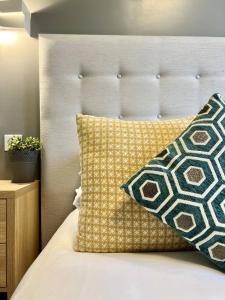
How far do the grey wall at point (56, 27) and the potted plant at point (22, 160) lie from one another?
23 cm

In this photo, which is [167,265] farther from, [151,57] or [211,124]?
[151,57]

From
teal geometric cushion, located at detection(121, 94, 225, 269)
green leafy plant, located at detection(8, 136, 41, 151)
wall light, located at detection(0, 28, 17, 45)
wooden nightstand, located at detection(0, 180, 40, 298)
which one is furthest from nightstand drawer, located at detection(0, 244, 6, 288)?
wall light, located at detection(0, 28, 17, 45)

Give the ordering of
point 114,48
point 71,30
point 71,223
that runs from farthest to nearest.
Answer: point 71,30 → point 114,48 → point 71,223

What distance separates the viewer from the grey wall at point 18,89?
164 centimetres

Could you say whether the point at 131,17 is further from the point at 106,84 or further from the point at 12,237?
the point at 12,237

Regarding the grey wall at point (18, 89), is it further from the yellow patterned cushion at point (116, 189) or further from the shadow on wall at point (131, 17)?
the yellow patterned cushion at point (116, 189)

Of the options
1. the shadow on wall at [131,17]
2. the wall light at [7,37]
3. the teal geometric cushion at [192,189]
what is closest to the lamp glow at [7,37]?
the wall light at [7,37]

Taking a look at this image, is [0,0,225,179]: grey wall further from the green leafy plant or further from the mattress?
the mattress

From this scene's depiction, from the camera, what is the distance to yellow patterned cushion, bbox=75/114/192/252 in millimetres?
875

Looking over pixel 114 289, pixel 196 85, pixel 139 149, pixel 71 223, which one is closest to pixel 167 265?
pixel 114 289

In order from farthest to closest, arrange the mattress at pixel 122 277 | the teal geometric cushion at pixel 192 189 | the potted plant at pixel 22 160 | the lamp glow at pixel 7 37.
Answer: the lamp glow at pixel 7 37, the potted plant at pixel 22 160, the teal geometric cushion at pixel 192 189, the mattress at pixel 122 277

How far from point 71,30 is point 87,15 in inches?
4.9

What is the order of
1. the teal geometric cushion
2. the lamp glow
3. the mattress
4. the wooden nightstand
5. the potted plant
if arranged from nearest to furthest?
the mattress < the teal geometric cushion < the wooden nightstand < the potted plant < the lamp glow

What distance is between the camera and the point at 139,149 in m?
0.98
